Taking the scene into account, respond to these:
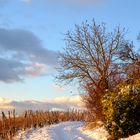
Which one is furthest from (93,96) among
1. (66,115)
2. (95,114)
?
(66,115)

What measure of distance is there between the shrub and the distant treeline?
31.5 ft

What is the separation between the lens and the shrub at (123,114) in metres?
30.9

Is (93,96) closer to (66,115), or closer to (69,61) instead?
(69,61)

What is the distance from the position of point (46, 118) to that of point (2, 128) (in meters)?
21.5

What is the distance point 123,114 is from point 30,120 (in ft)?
100

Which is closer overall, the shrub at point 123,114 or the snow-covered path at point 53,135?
the shrub at point 123,114

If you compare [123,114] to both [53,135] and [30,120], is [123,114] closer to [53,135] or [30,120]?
[53,135]

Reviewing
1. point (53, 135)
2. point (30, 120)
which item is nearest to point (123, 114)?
point (53, 135)

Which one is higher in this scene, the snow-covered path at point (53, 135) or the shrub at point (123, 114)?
the shrub at point (123, 114)

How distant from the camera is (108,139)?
103 ft

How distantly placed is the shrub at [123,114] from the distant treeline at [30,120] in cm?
960

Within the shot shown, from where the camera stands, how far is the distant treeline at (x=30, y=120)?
147ft

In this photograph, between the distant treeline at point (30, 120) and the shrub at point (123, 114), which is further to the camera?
the distant treeline at point (30, 120)

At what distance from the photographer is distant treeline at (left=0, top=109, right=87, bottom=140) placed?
4491 cm
